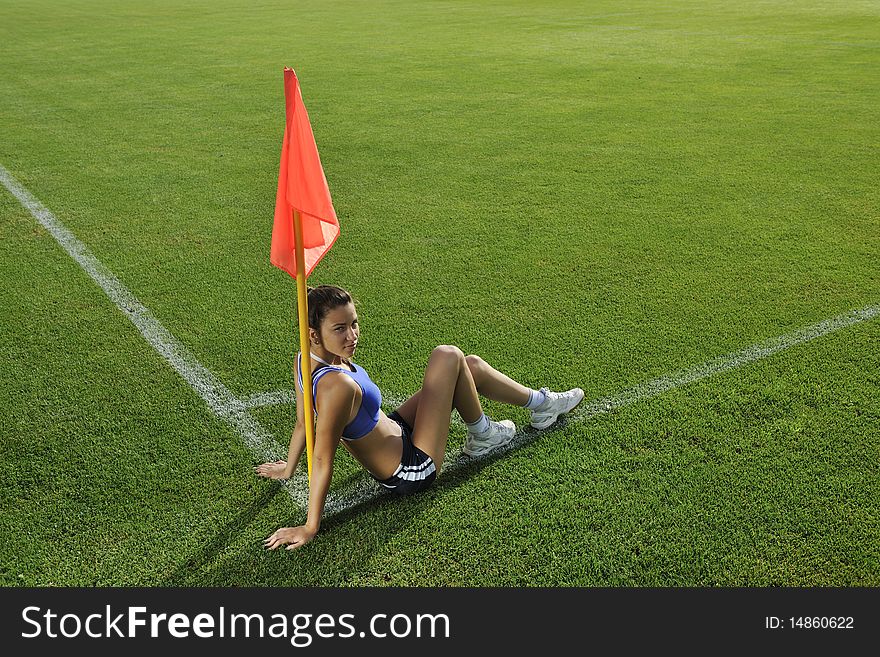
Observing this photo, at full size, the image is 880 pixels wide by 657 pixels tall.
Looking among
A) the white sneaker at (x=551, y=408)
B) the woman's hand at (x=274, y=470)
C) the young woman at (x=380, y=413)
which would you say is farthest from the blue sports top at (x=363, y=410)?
the white sneaker at (x=551, y=408)

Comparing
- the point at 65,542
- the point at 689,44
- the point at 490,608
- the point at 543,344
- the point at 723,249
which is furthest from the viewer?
the point at 689,44

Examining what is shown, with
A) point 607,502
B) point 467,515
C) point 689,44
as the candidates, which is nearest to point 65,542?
point 467,515

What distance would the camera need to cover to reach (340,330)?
3676 mm

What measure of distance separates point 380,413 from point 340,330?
48cm

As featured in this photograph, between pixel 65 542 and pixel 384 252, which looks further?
pixel 384 252

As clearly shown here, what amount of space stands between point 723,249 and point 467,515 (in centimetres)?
405

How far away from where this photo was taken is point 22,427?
467 cm

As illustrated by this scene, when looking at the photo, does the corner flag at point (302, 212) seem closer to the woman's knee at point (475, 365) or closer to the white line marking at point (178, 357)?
the white line marking at point (178, 357)

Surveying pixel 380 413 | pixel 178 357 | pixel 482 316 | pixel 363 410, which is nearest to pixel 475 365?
pixel 380 413

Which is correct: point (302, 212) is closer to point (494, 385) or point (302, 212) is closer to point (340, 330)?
point (340, 330)

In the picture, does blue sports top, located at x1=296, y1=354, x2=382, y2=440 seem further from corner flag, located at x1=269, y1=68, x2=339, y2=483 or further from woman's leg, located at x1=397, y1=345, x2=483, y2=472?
woman's leg, located at x1=397, y1=345, x2=483, y2=472

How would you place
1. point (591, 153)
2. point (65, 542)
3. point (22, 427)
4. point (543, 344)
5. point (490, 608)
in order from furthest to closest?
1. point (591, 153)
2. point (543, 344)
3. point (22, 427)
4. point (65, 542)
5. point (490, 608)

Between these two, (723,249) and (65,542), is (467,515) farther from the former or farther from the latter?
(723,249)

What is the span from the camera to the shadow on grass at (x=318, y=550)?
361 cm
